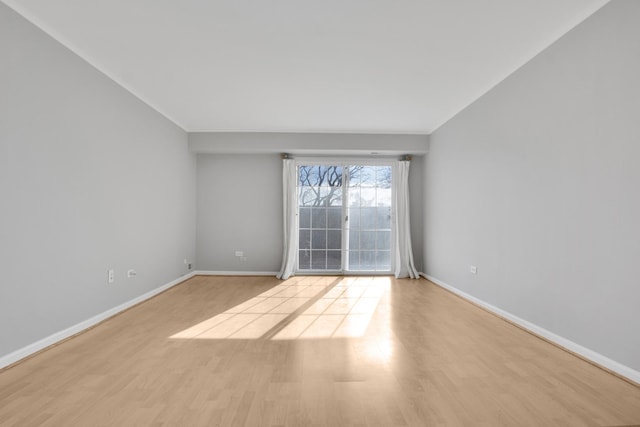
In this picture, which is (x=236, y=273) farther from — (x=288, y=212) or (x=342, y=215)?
(x=342, y=215)

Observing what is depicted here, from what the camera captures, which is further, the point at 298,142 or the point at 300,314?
the point at 298,142

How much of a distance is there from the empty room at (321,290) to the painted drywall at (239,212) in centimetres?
132

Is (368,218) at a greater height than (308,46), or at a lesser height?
lesser

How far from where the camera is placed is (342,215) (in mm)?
6535

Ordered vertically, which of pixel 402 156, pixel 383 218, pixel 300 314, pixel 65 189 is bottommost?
pixel 300 314

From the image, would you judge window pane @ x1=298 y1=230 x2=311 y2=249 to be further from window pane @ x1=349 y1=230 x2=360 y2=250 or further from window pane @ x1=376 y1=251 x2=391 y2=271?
window pane @ x1=376 y1=251 x2=391 y2=271

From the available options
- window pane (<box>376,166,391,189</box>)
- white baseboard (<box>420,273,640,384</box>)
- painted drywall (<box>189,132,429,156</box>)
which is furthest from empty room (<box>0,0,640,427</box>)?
window pane (<box>376,166,391,189</box>)

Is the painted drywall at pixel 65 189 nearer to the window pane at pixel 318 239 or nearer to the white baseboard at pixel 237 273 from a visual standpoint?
the white baseboard at pixel 237 273

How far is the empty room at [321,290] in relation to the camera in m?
2.14

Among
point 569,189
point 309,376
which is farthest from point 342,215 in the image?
point 309,376

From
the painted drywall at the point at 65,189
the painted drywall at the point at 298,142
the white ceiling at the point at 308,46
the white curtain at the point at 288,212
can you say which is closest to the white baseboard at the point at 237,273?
the white curtain at the point at 288,212

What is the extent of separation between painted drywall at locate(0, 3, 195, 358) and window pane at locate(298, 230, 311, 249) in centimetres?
263

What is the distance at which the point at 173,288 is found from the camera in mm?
5230

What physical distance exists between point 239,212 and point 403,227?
3.05 metres
